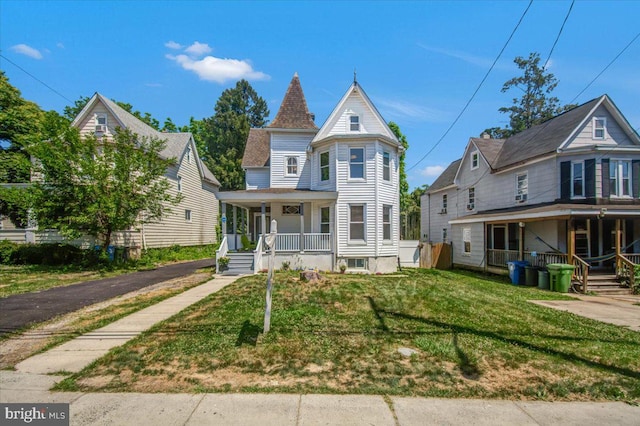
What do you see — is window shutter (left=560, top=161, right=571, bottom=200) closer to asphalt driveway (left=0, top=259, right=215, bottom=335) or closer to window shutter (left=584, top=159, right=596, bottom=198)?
window shutter (left=584, top=159, right=596, bottom=198)

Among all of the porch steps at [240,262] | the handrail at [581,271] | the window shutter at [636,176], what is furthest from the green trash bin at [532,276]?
the porch steps at [240,262]

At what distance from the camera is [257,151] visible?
68.2 ft

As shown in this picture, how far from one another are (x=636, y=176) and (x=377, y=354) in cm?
1859

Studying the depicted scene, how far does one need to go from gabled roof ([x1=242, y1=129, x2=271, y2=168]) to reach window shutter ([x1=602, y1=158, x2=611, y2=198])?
57.2 ft

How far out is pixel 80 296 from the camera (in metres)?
9.90

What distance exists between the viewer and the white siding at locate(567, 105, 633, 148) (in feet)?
54.3

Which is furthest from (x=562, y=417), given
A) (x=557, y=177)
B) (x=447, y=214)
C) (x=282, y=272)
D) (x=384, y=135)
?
(x=447, y=214)

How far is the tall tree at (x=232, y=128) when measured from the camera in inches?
1524

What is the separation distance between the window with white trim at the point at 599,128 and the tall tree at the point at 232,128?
3277 cm

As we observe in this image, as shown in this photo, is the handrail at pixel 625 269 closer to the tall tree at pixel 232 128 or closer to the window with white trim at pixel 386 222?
the window with white trim at pixel 386 222

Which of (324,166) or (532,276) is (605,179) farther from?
(324,166)

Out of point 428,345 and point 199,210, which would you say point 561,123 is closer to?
point 428,345

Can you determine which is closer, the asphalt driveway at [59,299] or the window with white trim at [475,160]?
the asphalt driveway at [59,299]

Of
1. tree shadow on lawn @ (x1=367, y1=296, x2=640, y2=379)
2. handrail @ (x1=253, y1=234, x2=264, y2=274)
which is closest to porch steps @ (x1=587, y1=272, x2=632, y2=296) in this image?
tree shadow on lawn @ (x1=367, y1=296, x2=640, y2=379)
